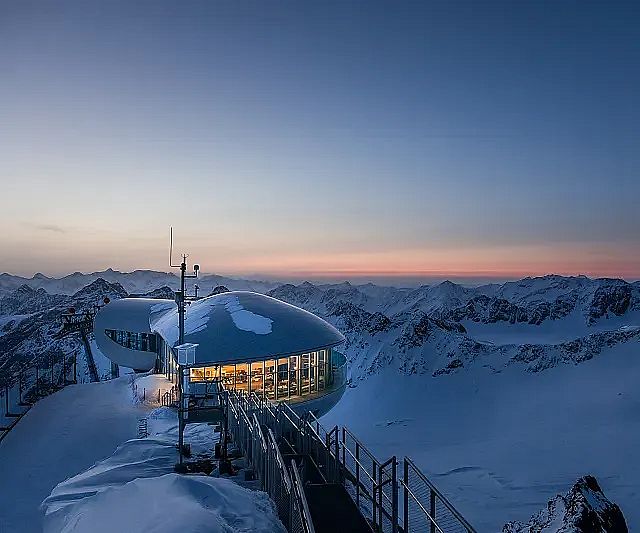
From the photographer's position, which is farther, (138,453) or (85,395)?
(85,395)

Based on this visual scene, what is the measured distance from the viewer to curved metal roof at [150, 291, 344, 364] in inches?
905

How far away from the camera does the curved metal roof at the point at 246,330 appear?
23.0 meters

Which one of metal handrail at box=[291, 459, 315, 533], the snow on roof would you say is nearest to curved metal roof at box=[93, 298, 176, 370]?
the snow on roof

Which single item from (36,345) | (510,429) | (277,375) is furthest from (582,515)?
(36,345)

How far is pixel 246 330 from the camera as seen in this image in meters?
24.4

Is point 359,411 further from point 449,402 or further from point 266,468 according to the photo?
point 266,468

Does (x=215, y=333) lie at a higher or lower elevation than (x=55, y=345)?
higher

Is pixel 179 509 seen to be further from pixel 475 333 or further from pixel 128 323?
pixel 475 333

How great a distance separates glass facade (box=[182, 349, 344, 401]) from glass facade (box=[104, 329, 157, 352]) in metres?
15.2

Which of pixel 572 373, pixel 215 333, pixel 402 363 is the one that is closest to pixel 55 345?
pixel 402 363

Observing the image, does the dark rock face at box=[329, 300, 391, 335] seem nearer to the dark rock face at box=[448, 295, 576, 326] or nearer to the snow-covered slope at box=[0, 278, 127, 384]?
the snow-covered slope at box=[0, 278, 127, 384]

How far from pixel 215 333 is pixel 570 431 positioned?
141 ft

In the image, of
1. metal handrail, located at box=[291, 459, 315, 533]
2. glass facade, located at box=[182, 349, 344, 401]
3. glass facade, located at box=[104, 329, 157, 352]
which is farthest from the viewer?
glass facade, located at box=[104, 329, 157, 352]

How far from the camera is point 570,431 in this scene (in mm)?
52906
